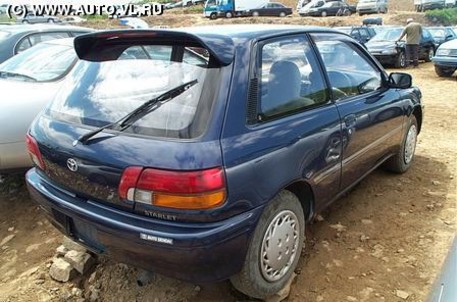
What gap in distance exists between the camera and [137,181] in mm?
2225

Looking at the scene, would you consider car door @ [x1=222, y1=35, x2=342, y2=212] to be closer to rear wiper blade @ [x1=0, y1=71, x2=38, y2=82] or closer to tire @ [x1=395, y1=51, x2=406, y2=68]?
rear wiper blade @ [x1=0, y1=71, x2=38, y2=82]

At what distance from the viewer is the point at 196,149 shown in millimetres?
2156

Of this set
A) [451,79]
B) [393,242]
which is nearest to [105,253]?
[393,242]

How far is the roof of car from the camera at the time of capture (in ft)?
7.76

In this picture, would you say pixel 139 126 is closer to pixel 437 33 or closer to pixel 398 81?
pixel 398 81

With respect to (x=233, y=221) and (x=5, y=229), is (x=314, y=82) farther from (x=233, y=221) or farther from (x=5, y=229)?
(x=5, y=229)

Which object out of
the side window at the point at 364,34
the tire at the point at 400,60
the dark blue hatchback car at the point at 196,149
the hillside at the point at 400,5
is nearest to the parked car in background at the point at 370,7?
the hillside at the point at 400,5

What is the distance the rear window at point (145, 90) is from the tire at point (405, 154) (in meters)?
2.87

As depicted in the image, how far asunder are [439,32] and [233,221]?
66.0 feet

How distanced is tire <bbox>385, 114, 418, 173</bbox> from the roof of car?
2.08 m

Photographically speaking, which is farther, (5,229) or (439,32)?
(439,32)

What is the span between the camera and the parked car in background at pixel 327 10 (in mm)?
36781

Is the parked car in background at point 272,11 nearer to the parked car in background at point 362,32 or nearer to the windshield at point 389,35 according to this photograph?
the parked car in background at point 362,32

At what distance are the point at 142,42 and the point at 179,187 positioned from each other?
98cm
